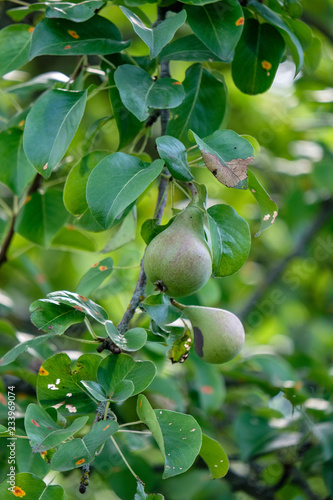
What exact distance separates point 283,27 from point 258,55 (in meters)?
0.06

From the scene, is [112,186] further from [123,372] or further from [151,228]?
[123,372]

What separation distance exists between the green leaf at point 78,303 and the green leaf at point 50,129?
0.46 ft

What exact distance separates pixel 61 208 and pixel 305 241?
1144 millimetres

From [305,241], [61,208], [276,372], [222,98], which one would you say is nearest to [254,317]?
[305,241]

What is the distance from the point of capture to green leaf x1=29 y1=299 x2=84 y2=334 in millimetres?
561

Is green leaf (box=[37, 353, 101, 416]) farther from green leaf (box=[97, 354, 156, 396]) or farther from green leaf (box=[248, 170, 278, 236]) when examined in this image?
green leaf (box=[248, 170, 278, 236])

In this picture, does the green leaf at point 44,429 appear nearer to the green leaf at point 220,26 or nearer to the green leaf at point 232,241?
the green leaf at point 232,241

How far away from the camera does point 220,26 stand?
0.66 m

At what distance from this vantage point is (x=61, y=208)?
0.95 meters

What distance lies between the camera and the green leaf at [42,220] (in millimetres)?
942

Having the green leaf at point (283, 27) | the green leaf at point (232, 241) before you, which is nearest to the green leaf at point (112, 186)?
the green leaf at point (232, 241)

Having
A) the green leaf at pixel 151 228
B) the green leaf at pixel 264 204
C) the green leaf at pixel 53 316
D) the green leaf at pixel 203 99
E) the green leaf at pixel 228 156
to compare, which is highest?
the green leaf at pixel 228 156

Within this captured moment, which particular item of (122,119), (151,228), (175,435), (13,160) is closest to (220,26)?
(122,119)

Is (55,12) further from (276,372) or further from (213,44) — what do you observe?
(276,372)
